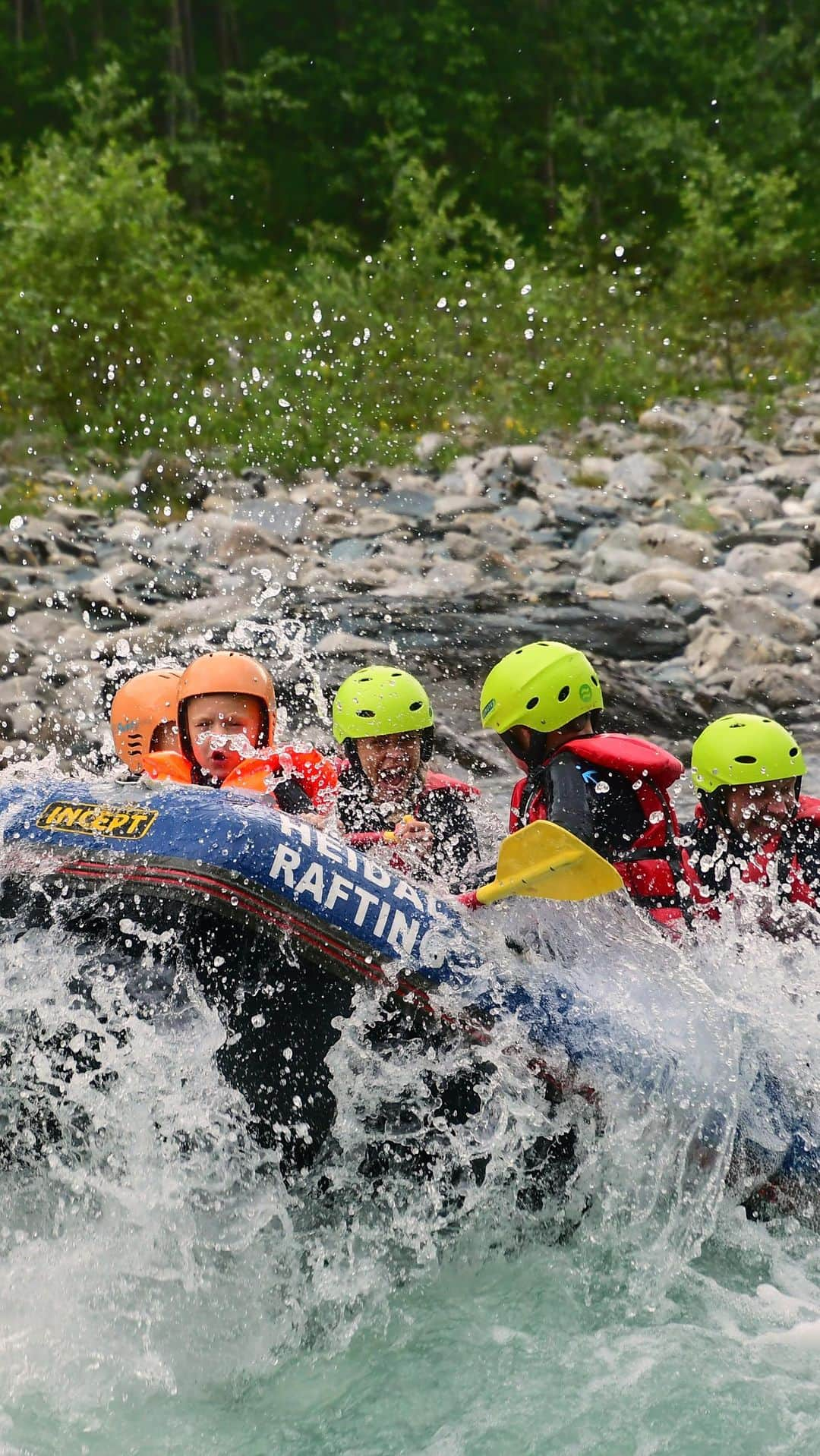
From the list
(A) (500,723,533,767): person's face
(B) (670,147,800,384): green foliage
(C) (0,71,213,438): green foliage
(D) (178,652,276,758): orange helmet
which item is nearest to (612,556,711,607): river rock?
(C) (0,71,213,438): green foliage

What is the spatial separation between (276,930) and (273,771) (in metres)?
1.36

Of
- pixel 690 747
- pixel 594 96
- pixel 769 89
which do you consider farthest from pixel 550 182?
pixel 690 747

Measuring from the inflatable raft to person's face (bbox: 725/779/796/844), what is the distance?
3.56 feet

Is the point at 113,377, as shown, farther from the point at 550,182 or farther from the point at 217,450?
the point at 550,182

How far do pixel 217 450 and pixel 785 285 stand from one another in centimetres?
965

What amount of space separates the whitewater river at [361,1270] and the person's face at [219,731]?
3.91 feet

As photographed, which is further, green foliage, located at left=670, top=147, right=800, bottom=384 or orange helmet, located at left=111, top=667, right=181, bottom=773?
green foliage, located at left=670, top=147, right=800, bottom=384

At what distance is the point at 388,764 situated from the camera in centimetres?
518

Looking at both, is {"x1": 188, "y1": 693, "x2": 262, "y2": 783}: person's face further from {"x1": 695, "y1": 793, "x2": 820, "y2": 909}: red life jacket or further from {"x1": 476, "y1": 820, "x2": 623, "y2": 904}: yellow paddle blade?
{"x1": 695, "y1": 793, "x2": 820, "y2": 909}: red life jacket

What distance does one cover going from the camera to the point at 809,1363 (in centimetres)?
374

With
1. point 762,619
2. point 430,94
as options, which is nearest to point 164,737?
point 762,619

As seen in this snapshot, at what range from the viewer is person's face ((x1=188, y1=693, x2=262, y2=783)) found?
5031 millimetres

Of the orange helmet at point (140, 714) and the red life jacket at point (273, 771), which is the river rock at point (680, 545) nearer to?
the orange helmet at point (140, 714)

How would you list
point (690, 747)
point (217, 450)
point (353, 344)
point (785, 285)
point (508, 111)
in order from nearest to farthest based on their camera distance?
point (690, 747) → point (217, 450) → point (353, 344) → point (785, 285) → point (508, 111)
